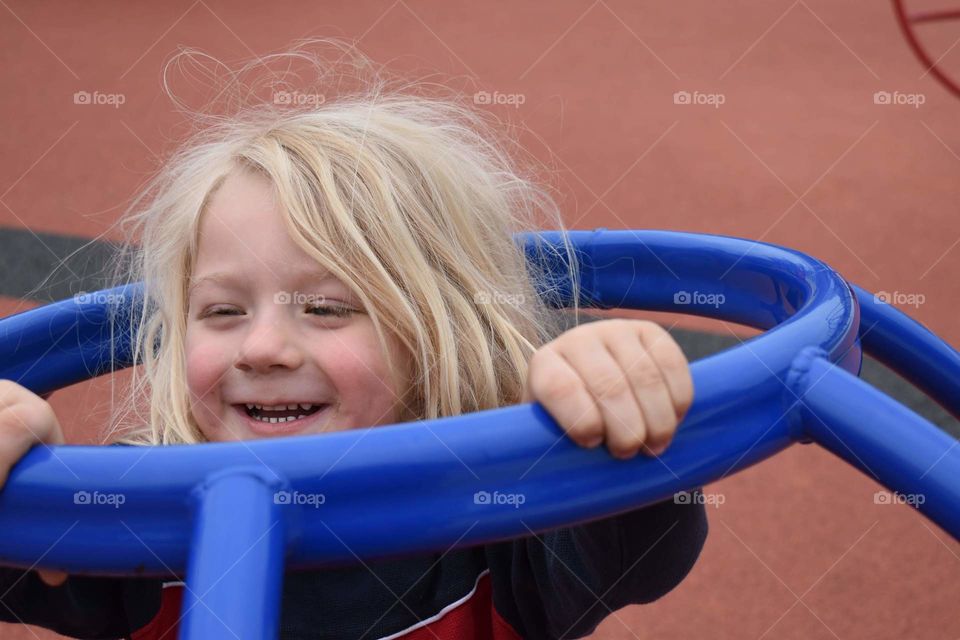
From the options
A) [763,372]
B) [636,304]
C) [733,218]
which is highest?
[733,218]

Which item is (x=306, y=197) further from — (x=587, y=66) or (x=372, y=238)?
(x=587, y=66)

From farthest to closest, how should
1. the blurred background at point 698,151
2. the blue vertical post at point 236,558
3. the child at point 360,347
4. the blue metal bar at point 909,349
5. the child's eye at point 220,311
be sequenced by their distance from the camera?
the blurred background at point 698,151
the blue metal bar at point 909,349
the child's eye at point 220,311
the child at point 360,347
the blue vertical post at point 236,558

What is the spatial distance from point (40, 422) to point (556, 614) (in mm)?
391

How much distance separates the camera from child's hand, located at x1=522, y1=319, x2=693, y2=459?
54 cm

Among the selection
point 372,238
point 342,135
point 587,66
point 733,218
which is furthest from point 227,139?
A: point 587,66

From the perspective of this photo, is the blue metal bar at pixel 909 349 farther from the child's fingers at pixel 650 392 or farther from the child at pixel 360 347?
the child's fingers at pixel 650 392

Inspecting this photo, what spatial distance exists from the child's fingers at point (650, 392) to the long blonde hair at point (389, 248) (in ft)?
1.09

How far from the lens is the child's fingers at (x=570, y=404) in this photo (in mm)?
533

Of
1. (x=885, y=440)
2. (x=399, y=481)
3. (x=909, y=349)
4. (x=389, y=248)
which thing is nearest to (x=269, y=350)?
(x=389, y=248)

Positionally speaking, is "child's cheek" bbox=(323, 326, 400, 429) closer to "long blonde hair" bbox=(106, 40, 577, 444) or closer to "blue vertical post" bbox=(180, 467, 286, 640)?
"long blonde hair" bbox=(106, 40, 577, 444)

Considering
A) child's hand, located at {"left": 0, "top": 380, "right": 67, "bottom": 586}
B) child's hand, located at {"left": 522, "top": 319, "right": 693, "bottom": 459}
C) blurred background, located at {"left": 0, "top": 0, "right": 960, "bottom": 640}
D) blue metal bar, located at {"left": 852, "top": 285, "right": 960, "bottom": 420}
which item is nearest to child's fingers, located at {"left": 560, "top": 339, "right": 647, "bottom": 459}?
child's hand, located at {"left": 522, "top": 319, "right": 693, "bottom": 459}

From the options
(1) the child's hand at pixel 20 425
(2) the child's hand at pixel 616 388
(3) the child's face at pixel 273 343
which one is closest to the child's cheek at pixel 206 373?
(3) the child's face at pixel 273 343

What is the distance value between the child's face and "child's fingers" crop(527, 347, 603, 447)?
0.29 metres

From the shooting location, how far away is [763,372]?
58 centimetres
